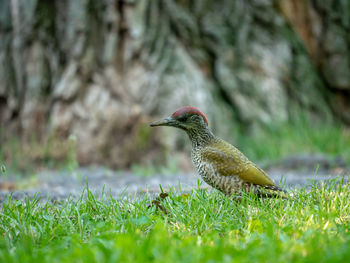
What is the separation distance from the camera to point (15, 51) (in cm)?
905

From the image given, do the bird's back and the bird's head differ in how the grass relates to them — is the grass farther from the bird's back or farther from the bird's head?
the bird's head

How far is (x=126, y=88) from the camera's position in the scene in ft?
28.7

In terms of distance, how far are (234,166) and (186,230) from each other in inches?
37.6

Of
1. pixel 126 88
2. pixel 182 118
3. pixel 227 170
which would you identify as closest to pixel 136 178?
pixel 126 88

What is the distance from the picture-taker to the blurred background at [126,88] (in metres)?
8.55

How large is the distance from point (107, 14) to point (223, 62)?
2879 mm

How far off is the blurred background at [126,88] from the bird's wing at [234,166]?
4.23 m

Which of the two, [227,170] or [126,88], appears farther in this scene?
[126,88]

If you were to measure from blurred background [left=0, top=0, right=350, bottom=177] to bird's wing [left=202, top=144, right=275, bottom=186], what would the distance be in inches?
166

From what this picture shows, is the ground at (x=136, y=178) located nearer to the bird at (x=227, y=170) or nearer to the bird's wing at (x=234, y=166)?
the bird at (x=227, y=170)

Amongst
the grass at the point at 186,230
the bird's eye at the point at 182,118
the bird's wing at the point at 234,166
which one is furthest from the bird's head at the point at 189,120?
the grass at the point at 186,230

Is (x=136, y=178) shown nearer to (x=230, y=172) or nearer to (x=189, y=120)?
(x=189, y=120)

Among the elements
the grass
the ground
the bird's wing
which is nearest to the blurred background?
the ground

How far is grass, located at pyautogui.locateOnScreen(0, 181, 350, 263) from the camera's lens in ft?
7.16
